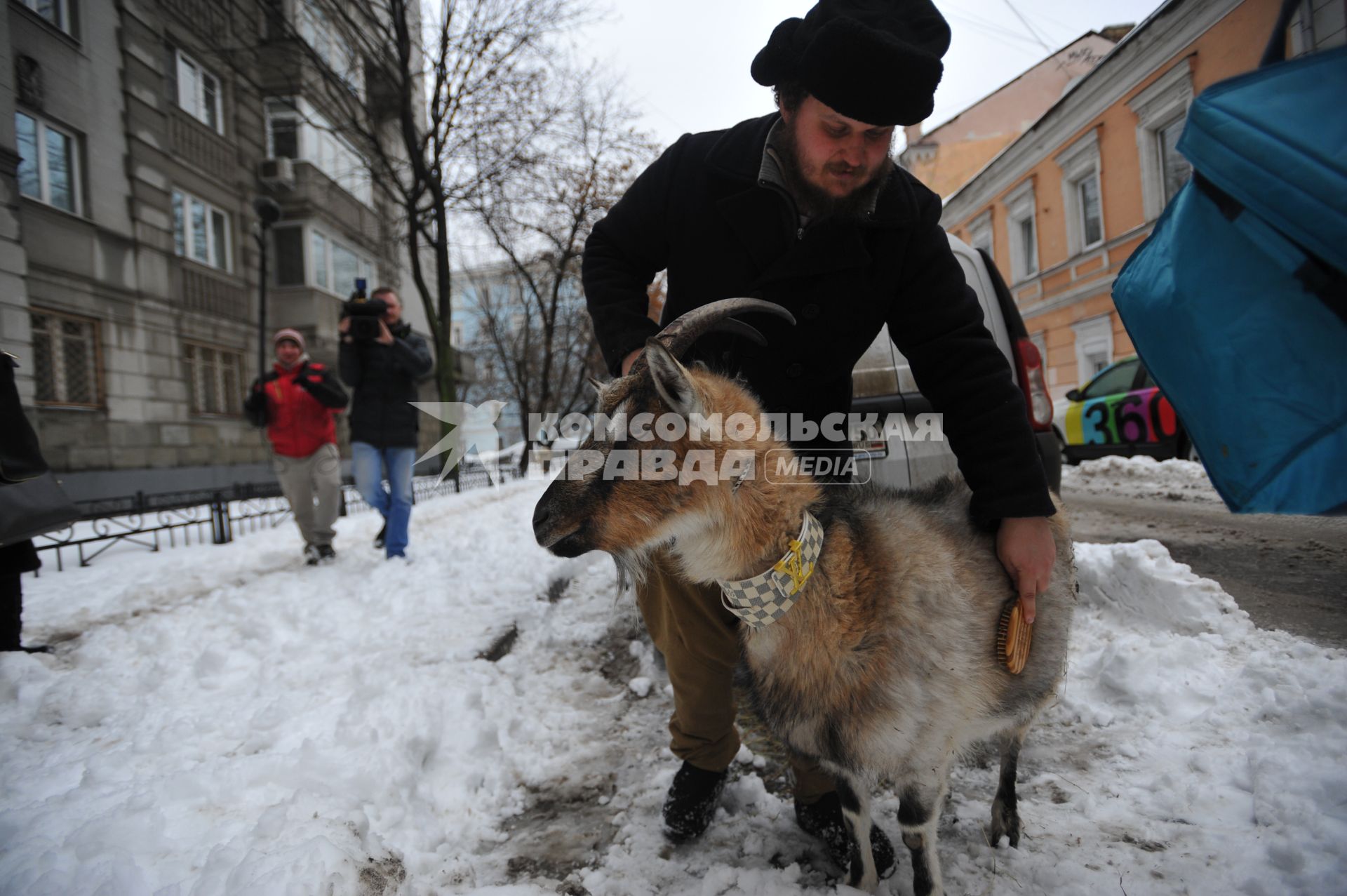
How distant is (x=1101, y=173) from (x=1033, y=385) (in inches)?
69.8

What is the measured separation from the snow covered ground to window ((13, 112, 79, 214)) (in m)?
1.86

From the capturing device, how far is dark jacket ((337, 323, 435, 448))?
20.6 ft

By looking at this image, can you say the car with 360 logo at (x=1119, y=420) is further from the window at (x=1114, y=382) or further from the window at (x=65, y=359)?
the window at (x=65, y=359)

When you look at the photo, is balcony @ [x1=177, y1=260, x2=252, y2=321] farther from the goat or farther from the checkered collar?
the checkered collar

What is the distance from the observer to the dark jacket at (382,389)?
20.6ft

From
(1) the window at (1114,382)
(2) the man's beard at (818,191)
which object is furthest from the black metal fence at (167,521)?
(1) the window at (1114,382)

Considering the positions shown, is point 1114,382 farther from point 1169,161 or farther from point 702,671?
point 702,671

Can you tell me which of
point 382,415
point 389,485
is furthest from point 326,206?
point 389,485

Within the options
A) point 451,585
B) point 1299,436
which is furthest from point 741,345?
point 451,585

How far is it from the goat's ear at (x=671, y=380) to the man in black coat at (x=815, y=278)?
30 cm

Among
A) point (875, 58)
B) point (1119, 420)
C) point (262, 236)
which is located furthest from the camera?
point (1119, 420)

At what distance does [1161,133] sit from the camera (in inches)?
108

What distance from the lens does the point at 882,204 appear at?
2164 millimetres

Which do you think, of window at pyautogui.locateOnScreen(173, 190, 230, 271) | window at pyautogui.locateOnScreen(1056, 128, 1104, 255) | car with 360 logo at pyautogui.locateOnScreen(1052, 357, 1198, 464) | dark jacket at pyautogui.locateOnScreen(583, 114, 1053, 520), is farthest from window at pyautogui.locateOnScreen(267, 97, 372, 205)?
car with 360 logo at pyautogui.locateOnScreen(1052, 357, 1198, 464)
